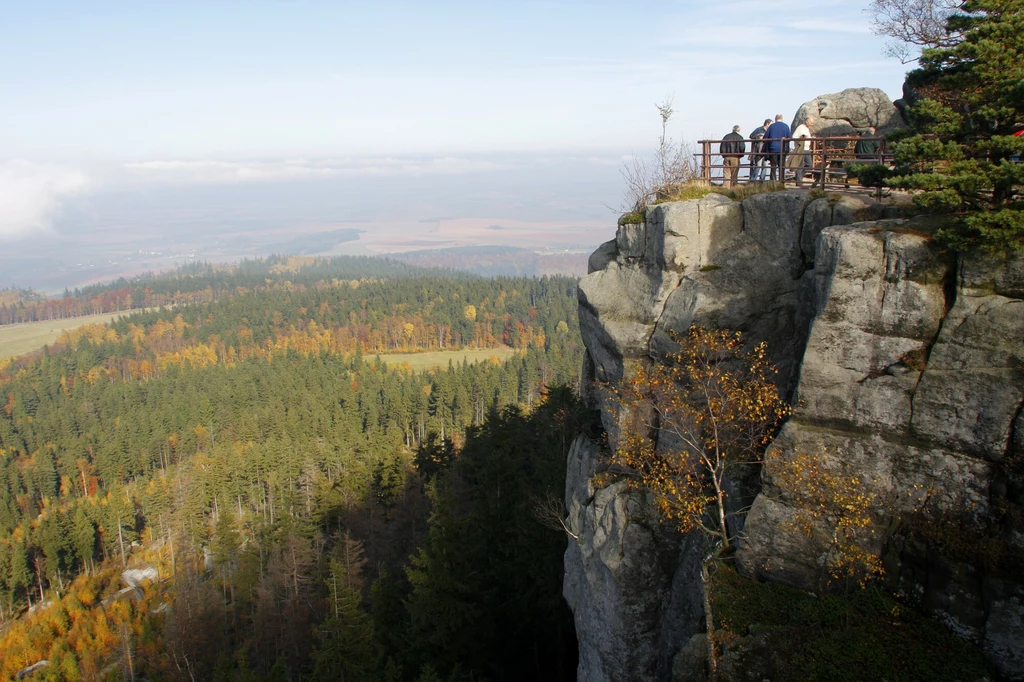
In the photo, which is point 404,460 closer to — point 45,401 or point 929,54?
point 929,54

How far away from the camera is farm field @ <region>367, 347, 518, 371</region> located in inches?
4884

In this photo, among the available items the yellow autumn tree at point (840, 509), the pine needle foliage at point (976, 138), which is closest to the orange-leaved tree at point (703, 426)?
the yellow autumn tree at point (840, 509)

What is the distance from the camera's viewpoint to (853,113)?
24.3 meters

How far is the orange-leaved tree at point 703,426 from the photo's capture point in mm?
14523

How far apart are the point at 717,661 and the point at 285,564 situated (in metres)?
32.1

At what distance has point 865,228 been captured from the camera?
13.8 meters

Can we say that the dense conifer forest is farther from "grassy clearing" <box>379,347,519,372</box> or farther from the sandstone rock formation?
the sandstone rock formation

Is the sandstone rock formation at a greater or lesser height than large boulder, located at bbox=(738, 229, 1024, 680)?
greater

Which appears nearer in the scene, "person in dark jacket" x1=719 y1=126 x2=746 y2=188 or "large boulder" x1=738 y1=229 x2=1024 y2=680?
"large boulder" x1=738 y1=229 x2=1024 y2=680

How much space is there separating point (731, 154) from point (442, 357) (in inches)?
4490

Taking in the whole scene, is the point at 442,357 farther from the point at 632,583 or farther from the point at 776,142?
the point at 632,583

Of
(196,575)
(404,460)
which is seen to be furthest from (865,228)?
(196,575)

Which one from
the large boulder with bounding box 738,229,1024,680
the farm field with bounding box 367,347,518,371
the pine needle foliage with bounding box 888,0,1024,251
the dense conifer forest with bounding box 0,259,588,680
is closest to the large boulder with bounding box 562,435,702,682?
the large boulder with bounding box 738,229,1024,680

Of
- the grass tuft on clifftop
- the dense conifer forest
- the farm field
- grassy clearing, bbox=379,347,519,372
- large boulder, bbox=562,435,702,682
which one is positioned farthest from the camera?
the farm field
